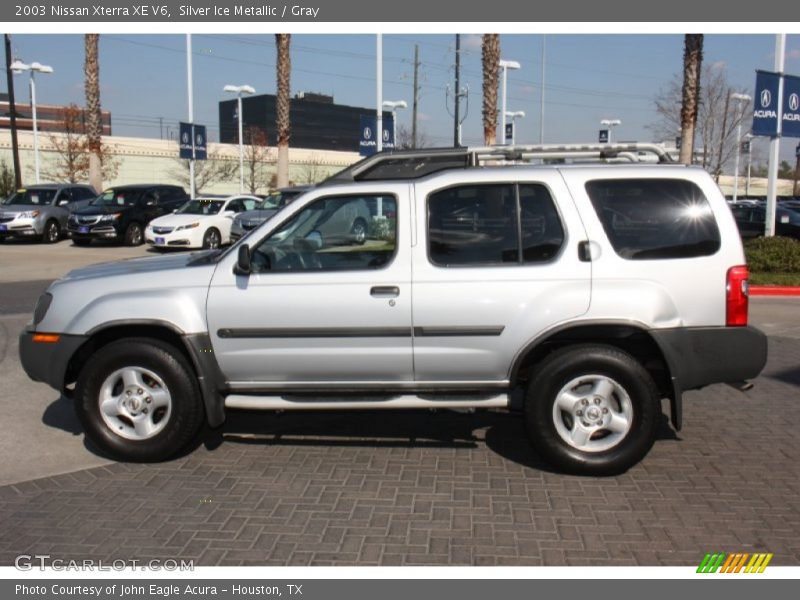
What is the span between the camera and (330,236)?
523cm

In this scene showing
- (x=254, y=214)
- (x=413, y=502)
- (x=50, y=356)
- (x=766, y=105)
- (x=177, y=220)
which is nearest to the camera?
(x=413, y=502)

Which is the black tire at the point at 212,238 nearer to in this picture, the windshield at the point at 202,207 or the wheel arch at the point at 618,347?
the windshield at the point at 202,207

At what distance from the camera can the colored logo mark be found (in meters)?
3.88

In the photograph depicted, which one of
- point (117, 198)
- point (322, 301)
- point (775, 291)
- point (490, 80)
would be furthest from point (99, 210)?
point (322, 301)

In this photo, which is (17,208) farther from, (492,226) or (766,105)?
(492,226)

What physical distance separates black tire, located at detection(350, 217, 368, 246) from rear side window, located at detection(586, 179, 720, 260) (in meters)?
1.51

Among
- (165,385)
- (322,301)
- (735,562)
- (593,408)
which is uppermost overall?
(322,301)

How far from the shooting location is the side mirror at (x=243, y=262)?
5.07m

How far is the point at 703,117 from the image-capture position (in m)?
36.0

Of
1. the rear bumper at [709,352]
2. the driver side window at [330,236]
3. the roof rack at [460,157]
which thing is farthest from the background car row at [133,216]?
the rear bumper at [709,352]

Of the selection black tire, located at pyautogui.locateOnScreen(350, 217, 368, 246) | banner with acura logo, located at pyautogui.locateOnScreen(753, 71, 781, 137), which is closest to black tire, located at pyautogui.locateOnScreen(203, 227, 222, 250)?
banner with acura logo, located at pyautogui.locateOnScreen(753, 71, 781, 137)

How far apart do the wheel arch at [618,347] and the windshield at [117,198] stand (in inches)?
828

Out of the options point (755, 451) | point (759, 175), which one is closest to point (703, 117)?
point (755, 451)

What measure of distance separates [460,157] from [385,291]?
128 centimetres
